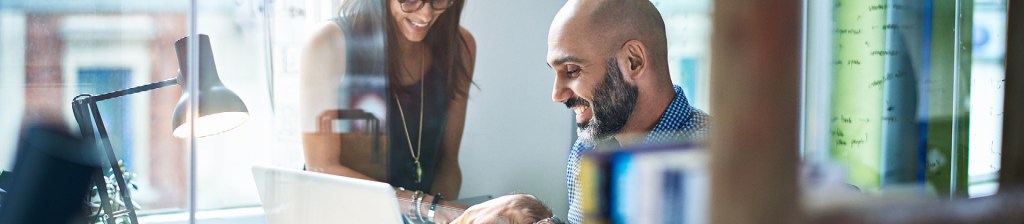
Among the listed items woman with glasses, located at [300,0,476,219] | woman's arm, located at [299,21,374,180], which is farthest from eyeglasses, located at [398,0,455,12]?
woman's arm, located at [299,21,374,180]

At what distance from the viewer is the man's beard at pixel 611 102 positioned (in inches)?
81.2

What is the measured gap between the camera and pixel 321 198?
2.27 metres

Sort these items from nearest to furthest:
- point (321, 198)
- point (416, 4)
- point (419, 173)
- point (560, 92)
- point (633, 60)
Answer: point (633, 60) → point (321, 198) → point (560, 92) → point (416, 4) → point (419, 173)

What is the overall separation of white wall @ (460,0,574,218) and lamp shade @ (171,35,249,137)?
2.02 feet

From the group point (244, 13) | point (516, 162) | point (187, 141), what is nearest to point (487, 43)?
point (516, 162)

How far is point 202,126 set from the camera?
2.59 m

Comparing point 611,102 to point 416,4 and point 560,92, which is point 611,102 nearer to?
point 560,92

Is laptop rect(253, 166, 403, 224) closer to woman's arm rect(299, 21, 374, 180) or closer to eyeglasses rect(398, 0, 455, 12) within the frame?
woman's arm rect(299, 21, 374, 180)

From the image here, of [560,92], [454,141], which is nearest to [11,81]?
[454,141]

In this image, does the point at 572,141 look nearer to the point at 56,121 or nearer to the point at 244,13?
the point at 244,13

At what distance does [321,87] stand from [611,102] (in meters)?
0.80

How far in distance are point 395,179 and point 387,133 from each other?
0.40ft

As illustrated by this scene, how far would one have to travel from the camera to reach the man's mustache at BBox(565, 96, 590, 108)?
7.27 ft

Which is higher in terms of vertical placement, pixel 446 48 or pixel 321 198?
pixel 446 48
